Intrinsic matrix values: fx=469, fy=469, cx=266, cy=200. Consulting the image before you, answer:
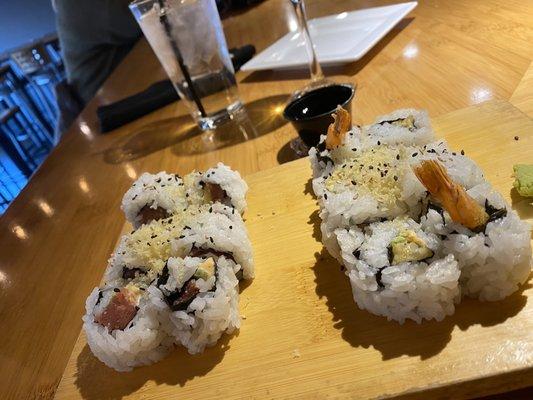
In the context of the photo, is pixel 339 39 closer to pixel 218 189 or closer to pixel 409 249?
pixel 218 189

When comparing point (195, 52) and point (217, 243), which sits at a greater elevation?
point (195, 52)

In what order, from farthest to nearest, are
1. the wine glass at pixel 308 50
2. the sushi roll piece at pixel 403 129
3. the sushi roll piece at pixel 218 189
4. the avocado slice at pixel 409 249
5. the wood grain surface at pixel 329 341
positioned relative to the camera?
the wine glass at pixel 308 50, the sushi roll piece at pixel 218 189, the sushi roll piece at pixel 403 129, the avocado slice at pixel 409 249, the wood grain surface at pixel 329 341

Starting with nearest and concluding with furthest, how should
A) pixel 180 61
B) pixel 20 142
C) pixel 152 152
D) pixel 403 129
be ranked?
1. pixel 403 129
2. pixel 180 61
3. pixel 152 152
4. pixel 20 142

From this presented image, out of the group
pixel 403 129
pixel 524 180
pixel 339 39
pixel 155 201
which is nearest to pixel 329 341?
pixel 524 180

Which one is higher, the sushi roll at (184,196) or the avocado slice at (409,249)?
the avocado slice at (409,249)

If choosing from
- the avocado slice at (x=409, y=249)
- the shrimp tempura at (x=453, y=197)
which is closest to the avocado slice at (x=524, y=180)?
the shrimp tempura at (x=453, y=197)

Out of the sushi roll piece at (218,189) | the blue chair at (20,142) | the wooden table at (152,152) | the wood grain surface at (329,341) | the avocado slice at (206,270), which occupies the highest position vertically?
the avocado slice at (206,270)

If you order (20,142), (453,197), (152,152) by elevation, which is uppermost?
(453,197)

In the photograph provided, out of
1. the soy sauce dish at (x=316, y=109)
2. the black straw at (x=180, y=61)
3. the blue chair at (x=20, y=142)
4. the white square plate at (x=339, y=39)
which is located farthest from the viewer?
the blue chair at (x=20, y=142)

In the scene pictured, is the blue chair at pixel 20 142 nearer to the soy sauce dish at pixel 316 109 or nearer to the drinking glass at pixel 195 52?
the drinking glass at pixel 195 52
